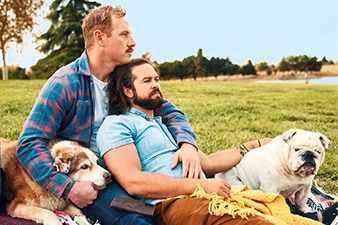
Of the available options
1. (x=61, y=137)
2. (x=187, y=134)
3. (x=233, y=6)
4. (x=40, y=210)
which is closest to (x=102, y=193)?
(x=40, y=210)

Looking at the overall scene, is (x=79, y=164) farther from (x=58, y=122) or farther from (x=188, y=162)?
(x=188, y=162)

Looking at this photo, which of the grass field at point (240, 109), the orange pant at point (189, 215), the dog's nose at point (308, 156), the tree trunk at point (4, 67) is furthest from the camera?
the tree trunk at point (4, 67)

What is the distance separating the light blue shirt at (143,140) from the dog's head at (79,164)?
0.31ft

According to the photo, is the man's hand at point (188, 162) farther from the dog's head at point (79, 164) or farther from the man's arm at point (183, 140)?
the dog's head at point (79, 164)

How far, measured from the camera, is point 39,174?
2.39 meters

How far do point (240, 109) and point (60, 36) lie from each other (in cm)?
278

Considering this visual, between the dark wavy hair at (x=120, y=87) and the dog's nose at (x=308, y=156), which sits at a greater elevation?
the dark wavy hair at (x=120, y=87)

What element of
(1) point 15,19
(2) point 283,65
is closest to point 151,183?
(1) point 15,19

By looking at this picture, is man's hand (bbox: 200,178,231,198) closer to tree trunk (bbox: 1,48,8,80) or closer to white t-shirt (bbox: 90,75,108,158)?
white t-shirt (bbox: 90,75,108,158)

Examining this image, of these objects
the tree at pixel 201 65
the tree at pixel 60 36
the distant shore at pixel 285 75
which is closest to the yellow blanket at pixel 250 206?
the tree at pixel 60 36

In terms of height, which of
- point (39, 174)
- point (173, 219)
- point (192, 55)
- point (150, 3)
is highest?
point (150, 3)

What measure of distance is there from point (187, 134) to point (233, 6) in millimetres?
3674

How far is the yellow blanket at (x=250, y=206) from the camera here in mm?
2191

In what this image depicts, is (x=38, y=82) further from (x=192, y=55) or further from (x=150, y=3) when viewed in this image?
(x=150, y=3)
